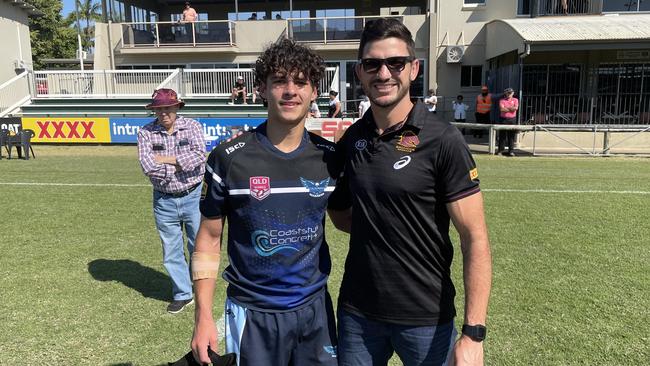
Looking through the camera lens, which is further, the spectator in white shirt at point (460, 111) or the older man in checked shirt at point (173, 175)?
the spectator in white shirt at point (460, 111)

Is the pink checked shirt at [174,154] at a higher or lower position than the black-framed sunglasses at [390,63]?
lower

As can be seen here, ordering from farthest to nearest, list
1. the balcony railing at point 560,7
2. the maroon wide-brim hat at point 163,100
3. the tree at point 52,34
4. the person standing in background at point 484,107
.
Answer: the tree at point 52,34 < the balcony railing at point 560,7 < the person standing in background at point 484,107 < the maroon wide-brim hat at point 163,100

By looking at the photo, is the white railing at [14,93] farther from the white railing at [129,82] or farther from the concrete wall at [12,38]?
the concrete wall at [12,38]

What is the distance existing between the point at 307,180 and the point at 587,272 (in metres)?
4.22

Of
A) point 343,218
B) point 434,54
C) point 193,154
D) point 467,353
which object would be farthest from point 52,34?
point 467,353

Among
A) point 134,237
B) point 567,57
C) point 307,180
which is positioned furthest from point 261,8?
point 307,180

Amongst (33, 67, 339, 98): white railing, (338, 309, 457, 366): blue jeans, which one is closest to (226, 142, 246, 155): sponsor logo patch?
(338, 309, 457, 366): blue jeans

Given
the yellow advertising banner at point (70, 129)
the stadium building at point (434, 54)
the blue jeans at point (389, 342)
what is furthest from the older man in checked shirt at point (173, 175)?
the yellow advertising banner at point (70, 129)

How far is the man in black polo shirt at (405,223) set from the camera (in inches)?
79.2

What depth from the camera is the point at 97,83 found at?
74.1 feet

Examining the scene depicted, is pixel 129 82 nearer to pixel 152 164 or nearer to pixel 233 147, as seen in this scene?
pixel 152 164

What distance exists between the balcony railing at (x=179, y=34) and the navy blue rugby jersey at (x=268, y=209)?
80.0 ft

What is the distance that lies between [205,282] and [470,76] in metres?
24.1

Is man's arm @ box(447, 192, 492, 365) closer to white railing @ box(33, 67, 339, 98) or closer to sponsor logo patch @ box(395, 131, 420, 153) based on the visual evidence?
sponsor logo patch @ box(395, 131, 420, 153)
